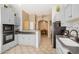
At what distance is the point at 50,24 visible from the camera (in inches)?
71.7

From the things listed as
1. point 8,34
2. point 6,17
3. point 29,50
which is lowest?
point 29,50

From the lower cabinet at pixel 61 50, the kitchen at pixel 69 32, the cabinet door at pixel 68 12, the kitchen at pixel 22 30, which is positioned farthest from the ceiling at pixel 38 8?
the lower cabinet at pixel 61 50

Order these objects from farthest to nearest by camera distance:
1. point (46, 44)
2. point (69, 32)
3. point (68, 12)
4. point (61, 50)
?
1. point (69, 32)
2. point (68, 12)
3. point (46, 44)
4. point (61, 50)

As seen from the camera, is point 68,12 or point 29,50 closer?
point 29,50

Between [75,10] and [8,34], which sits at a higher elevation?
[75,10]

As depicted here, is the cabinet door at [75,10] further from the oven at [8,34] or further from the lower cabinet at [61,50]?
the oven at [8,34]

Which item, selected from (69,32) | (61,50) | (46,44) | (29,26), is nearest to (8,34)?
(29,26)

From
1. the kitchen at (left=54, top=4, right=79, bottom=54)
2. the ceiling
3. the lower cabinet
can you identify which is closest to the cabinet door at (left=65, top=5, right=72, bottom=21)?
the kitchen at (left=54, top=4, right=79, bottom=54)

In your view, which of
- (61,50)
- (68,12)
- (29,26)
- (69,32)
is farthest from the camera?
(69,32)

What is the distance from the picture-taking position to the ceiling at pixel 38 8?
1.69 m

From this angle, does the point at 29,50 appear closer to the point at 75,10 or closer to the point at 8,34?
the point at 8,34

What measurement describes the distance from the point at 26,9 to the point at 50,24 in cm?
48

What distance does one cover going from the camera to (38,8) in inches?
68.0

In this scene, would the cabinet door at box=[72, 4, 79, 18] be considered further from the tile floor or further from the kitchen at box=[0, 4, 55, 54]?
the tile floor
